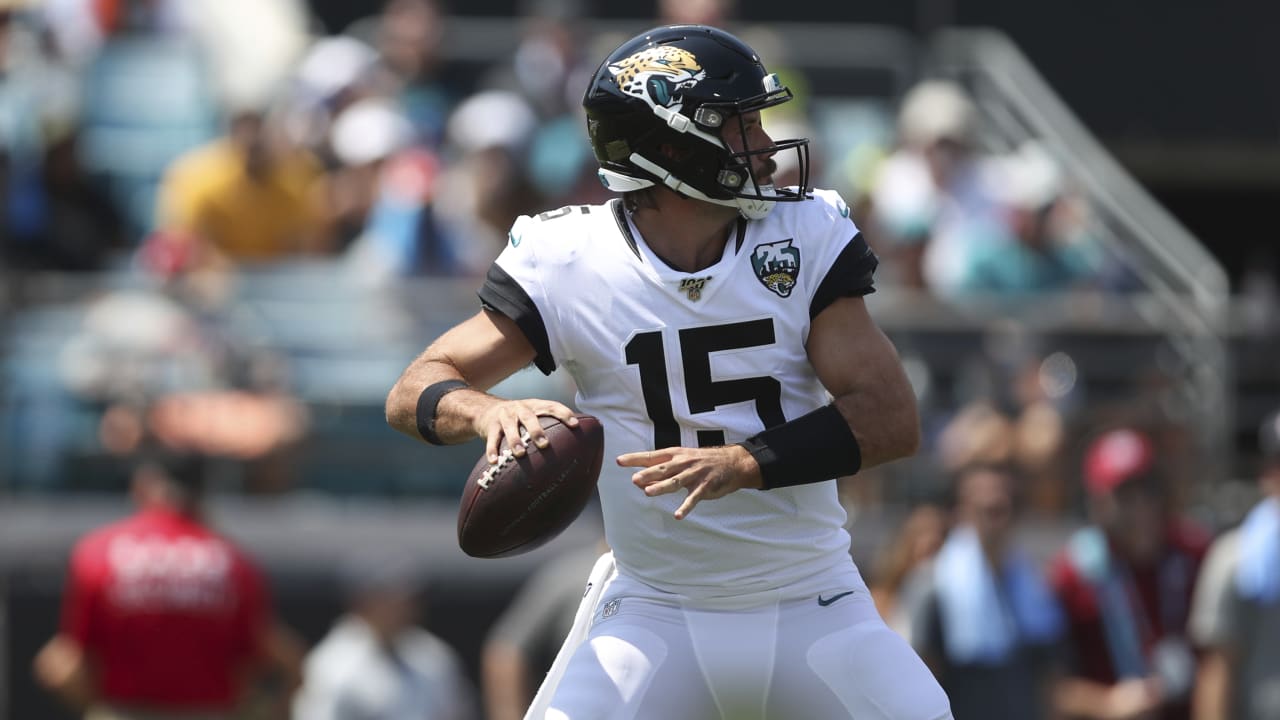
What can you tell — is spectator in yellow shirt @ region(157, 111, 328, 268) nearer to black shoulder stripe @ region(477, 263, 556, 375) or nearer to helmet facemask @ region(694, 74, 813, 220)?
black shoulder stripe @ region(477, 263, 556, 375)

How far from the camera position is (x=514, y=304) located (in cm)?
437

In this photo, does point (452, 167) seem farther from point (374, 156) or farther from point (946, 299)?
point (946, 299)

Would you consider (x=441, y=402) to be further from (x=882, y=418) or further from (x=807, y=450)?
(x=882, y=418)

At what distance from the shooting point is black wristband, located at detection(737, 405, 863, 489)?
414 cm

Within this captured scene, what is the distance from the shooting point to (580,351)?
4.42m

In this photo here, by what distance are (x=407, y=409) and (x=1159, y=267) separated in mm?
7384

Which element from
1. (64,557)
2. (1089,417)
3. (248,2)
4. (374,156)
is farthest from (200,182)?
(1089,417)

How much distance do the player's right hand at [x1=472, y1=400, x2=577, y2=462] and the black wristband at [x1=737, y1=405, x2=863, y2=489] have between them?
1.35 ft

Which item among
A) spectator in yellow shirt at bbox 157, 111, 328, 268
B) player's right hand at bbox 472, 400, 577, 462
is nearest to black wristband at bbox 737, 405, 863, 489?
player's right hand at bbox 472, 400, 577, 462

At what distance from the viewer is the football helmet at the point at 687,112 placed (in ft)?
14.4

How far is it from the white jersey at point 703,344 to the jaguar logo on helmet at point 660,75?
0.31 metres

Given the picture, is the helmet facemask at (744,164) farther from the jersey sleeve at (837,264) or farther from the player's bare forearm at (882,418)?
the player's bare forearm at (882,418)

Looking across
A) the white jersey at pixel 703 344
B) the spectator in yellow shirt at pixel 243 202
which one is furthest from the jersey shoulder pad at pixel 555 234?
the spectator in yellow shirt at pixel 243 202

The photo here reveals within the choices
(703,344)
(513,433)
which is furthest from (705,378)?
(513,433)
